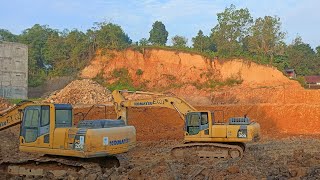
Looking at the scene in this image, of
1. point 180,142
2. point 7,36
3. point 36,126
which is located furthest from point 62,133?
point 7,36

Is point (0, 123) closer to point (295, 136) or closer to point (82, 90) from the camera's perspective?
point (295, 136)

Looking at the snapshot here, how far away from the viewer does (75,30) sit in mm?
53500

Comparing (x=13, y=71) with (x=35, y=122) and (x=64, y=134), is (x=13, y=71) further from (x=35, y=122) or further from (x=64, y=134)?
(x=64, y=134)

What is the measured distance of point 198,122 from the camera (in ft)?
49.6

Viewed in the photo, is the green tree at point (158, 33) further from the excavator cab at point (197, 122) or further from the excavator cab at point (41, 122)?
the excavator cab at point (41, 122)

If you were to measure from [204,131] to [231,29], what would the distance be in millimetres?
35983

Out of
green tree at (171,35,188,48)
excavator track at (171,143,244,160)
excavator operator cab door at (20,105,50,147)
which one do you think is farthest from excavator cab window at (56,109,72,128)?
green tree at (171,35,188,48)

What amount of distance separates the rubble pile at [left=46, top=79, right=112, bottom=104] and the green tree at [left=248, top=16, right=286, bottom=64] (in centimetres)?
2057

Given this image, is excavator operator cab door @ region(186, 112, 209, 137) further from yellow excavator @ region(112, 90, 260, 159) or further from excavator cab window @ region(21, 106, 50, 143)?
excavator cab window @ region(21, 106, 50, 143)

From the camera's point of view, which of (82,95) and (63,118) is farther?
(82,95)

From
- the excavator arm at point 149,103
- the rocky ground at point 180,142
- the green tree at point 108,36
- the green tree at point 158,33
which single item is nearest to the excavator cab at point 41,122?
the rocky ground at point 180,142

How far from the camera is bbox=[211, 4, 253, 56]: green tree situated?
4872 centimetres

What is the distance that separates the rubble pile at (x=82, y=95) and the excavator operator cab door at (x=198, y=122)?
1838cm

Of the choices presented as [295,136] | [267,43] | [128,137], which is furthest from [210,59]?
[128,137]
